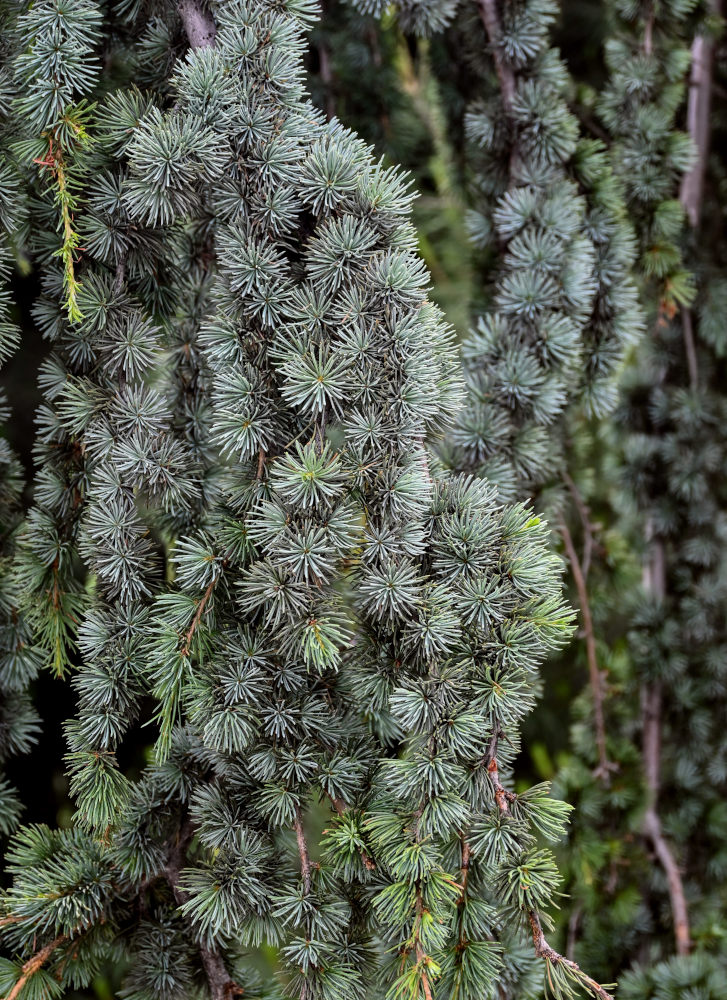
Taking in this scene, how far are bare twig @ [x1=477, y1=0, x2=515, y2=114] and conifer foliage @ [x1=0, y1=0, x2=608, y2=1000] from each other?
407 mm

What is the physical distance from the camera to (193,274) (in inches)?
37.8

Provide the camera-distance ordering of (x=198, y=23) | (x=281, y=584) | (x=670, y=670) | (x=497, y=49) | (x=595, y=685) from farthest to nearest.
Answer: (x=670, y=670) < (x=595, y=685) < (x=497, y=49) < (x=198, y=23) < (x=281, y=584)

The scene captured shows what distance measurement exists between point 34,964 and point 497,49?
1.16m

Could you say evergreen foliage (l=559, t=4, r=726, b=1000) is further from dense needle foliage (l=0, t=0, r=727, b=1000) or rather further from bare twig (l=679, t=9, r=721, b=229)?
dense needle foliage (l=0, t=0, r=727, b=1000)

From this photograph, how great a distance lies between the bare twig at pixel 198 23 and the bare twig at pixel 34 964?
0.87m

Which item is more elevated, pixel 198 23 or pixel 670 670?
pixel 198 23

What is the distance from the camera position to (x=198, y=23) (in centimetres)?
82

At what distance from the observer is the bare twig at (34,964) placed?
73cm

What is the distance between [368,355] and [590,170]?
1.91ft

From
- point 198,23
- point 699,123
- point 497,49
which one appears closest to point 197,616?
point 198,23

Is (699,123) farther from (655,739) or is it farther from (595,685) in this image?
(655,739)

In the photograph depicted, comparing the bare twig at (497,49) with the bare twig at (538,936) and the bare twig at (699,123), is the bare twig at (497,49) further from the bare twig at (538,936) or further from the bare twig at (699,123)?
the bare twig at (538,936)

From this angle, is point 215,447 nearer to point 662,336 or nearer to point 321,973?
point 321,973

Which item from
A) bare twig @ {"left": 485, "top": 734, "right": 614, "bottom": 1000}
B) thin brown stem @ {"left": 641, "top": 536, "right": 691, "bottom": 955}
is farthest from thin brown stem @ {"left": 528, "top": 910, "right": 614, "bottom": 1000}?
thin brown stem @ {"left": 641, "top": 536, "right": 691, "bottom": 955}
